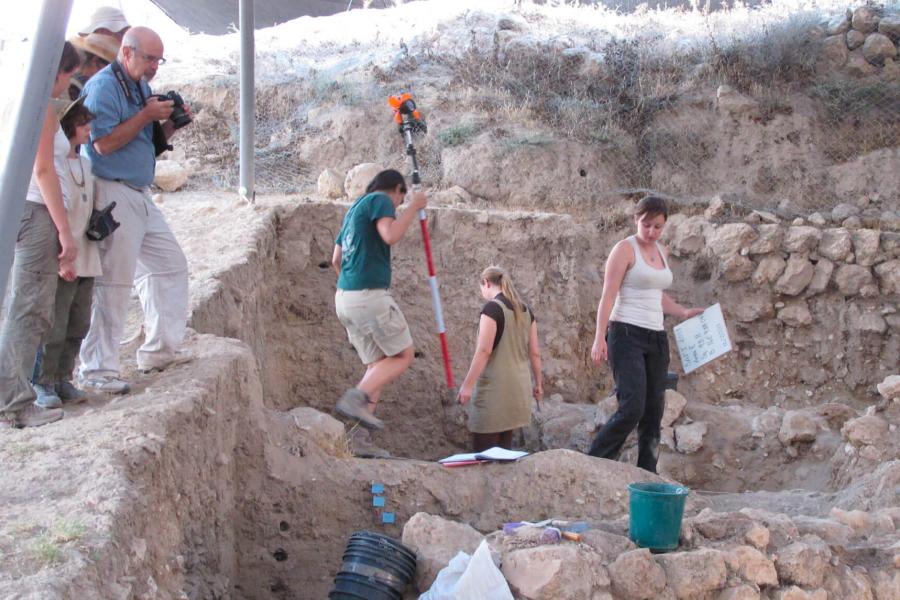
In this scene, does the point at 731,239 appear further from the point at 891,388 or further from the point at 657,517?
the point at 657,517

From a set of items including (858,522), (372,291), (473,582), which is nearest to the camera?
(473,582)

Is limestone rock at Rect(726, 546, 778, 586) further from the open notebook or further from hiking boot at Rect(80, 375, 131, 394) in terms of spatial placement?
hiking boot at Rect(80, 375, 131, 394)

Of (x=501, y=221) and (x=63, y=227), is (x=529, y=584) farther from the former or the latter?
(x=501, y=221)

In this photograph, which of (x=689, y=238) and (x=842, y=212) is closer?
(x=689, y=238)

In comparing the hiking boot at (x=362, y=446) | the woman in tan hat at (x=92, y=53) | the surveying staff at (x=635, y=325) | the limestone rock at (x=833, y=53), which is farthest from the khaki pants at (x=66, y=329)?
the limestone rock at (x=833, y=53)

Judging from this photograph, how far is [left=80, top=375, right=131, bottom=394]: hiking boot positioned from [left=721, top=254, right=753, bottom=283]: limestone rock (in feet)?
19.7

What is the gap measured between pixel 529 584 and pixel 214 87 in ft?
30.3

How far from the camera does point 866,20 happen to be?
37.1 feet

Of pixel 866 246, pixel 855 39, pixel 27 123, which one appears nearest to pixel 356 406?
pixel 27 123

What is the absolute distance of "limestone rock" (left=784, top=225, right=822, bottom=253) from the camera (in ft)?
28.1

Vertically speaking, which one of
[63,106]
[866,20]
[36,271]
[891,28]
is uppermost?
[866,20]

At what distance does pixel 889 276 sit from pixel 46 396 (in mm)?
7135

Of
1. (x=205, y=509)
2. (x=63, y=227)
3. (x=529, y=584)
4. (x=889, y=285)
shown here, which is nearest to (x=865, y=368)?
(x=889, y=285)

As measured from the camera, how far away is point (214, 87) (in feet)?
37.5
